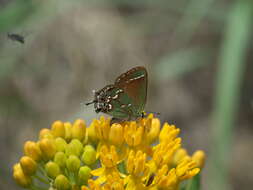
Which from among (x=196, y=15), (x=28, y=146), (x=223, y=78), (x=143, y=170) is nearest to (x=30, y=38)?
(x=196, y=15)

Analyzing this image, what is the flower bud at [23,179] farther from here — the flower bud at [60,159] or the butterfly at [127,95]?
the butterfly at [127,95]

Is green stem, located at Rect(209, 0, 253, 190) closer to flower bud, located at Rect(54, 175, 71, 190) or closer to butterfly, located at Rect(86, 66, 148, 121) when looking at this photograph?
butterfly, located at Rect(86, 66, 148, 121)

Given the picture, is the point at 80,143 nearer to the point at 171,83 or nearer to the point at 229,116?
the point at 229,116

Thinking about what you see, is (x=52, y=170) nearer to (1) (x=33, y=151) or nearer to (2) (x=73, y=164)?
(2) (x=73, y=164)

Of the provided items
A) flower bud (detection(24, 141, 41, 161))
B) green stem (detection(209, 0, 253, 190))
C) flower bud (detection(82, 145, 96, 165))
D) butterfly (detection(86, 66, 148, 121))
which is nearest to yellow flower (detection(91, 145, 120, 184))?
flower bud (detection(82, 145, 96, 165))

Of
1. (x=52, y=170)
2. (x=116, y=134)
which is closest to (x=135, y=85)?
(x=116, y=134)

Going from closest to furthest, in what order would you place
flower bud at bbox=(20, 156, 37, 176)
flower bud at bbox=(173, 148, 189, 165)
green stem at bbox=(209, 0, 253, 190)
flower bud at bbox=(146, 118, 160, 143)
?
flower bud at bbox=(20, 156, 37, 176) → flower bud at bbox=(146, 118, 160, 143) → flower bud at bbox=(173, 148, 189, 165) → green stem at bbox=(209, 0, 253, 190)

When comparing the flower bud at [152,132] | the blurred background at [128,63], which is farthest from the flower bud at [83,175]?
the blurred background at [128,63]
